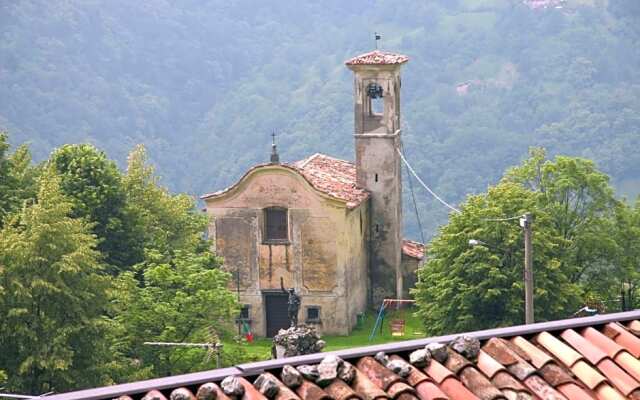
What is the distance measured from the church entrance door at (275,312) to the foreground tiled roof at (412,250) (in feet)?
20.8

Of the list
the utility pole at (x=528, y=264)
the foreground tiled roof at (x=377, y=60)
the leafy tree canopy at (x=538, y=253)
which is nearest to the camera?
the utility pole at (x=528, y=264)

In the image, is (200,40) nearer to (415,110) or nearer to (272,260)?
(415,110)

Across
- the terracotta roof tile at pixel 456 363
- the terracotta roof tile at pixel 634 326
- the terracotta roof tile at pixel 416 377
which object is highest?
the terracotta roof tile at pixel 634 326

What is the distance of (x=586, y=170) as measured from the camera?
56.1 meters

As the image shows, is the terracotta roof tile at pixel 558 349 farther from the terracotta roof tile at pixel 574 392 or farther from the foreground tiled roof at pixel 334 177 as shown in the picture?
the foreground tiled roof at pixel 334 177

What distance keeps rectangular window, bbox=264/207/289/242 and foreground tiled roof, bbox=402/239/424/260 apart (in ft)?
20.7

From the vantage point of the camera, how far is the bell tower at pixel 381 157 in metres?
59.8

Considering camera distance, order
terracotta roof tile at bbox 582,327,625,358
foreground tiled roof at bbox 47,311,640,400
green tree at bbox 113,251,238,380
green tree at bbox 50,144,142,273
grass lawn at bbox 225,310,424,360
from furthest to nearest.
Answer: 1. grass lawn at bbox 225,310,424,360
2. green tree at bbox 50,144,142,273
3. green tree at bbox 113,251,238,380
4. terracotta roof tile at bbox 582,327,625,358
5. foreground tiled roof at bbox 47,311,640,400

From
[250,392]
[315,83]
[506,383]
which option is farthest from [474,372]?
[315,83]

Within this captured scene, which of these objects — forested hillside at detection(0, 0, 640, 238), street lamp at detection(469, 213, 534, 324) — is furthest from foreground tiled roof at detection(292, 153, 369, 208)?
forested hillside at detection(0, 0, 640, 238)

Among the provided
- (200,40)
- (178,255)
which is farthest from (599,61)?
(178,255)

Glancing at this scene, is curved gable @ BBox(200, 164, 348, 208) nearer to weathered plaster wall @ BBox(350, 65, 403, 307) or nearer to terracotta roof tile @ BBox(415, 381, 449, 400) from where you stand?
weathered plaster wall @ BBox(350, 65, 403, 307)

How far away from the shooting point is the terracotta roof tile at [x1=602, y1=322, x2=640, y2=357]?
13.9 m

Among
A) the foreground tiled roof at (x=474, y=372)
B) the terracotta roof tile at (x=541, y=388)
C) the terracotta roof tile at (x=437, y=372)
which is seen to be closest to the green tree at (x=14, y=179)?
the foreground tiled roof at (x=474, y=372)
